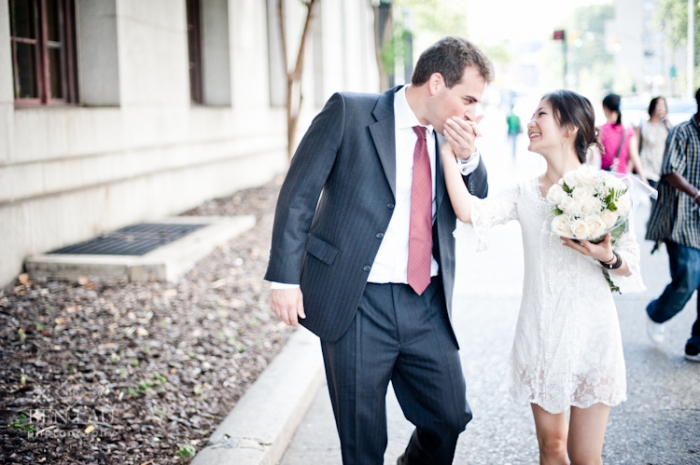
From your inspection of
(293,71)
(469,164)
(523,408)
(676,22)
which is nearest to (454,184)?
(469,164)

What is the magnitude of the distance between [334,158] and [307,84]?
1709 cm

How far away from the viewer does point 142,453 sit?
4332 millimetres

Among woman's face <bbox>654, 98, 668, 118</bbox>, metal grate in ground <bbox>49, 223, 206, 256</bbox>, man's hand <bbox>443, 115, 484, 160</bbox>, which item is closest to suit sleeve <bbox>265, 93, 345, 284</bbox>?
man's hand <bbox>443, 115, 484, 160</bbox>

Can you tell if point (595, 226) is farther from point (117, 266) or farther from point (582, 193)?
point (117, 266)

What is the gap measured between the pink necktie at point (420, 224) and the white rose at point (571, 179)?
0.59 metres

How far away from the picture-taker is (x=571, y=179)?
3426 millimetres

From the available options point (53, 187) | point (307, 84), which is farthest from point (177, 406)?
point (307, 84)

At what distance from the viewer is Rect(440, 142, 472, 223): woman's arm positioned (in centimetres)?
355

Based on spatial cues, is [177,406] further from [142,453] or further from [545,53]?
[545,53]

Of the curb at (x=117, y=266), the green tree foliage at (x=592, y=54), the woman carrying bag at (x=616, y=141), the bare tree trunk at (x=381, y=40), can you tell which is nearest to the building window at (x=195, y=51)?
the curb at (x=117, y=266)

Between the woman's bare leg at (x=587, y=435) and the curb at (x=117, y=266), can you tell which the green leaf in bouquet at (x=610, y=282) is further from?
the curb at (x=117, y=266)

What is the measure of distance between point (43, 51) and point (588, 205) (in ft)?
24.1

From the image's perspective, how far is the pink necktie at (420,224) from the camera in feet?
11.4

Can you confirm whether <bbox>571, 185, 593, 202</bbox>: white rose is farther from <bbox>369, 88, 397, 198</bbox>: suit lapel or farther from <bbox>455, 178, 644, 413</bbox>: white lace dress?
<bbox>369, 88, 397, 198</bbox>: suit lapel
